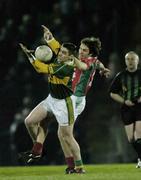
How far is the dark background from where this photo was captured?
16406mm

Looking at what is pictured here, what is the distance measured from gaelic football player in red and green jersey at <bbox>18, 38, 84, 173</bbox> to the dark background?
555 centimetres

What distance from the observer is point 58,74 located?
10266mm

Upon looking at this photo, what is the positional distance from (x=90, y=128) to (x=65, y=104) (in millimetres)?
6239

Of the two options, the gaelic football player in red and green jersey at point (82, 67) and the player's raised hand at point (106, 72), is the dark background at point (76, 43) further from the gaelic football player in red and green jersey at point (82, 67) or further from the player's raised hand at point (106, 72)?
the player's raised hand at point (106, 72)

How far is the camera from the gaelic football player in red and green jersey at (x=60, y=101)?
33.6 ft

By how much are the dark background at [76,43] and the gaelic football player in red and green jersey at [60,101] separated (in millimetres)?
5549

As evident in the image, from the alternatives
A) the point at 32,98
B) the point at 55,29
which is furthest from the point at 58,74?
the point at 55,29

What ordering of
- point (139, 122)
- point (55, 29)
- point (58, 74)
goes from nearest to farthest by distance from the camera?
1. point (58, 74)
2. point (139, 122)
3. point (55, 29)

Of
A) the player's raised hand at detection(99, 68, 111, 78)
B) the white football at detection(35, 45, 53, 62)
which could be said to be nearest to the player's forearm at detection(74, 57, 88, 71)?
the white football at detection(35, 45, 53, 62)

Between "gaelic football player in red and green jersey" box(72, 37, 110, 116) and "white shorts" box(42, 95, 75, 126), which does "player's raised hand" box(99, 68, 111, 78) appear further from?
"white shorts" box(42, 95, 75, 126)

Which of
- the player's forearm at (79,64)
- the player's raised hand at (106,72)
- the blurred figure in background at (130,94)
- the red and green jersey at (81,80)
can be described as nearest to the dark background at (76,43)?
the blurred figure in background at (130,94)

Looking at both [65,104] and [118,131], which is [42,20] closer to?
[118,131]

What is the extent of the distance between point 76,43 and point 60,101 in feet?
23.6

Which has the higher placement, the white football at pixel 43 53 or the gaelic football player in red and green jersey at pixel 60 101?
the white football at pixel 43 53
